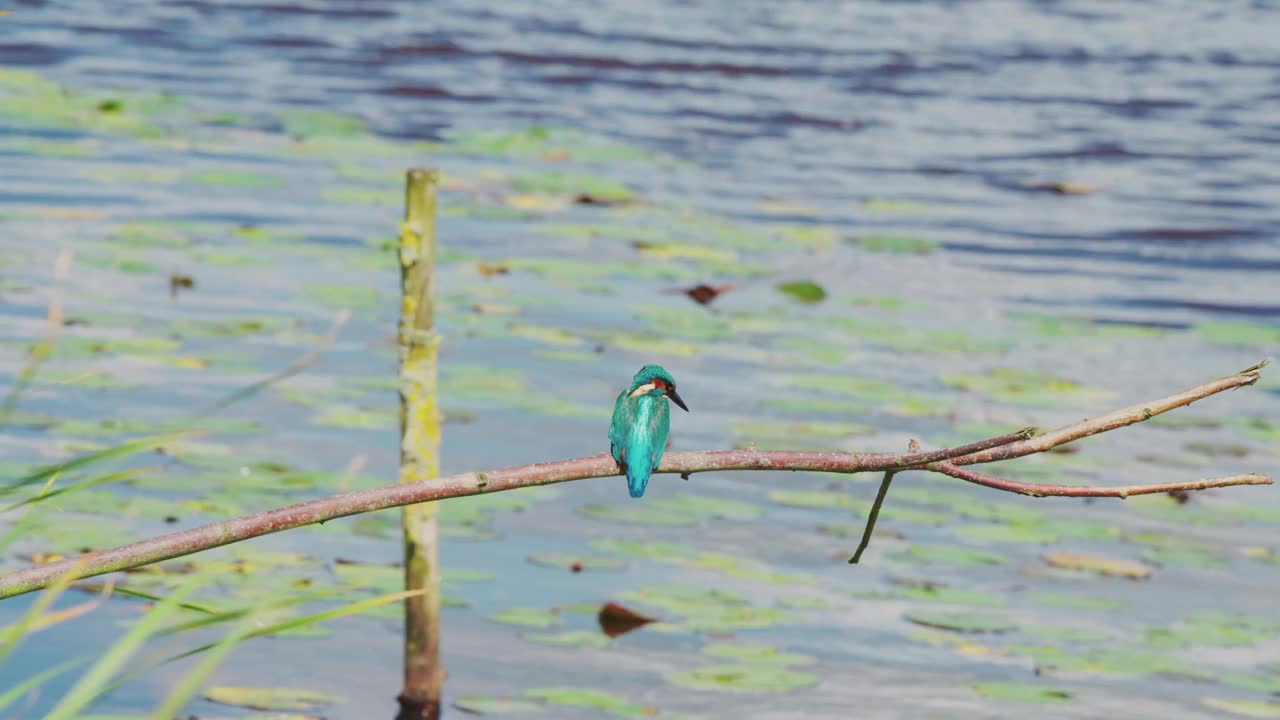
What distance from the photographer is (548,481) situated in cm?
266

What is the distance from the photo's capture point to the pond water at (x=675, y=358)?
6.41 metres

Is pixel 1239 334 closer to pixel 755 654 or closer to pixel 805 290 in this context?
pixel 805 290

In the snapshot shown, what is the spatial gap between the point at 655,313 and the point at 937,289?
2.41 metres

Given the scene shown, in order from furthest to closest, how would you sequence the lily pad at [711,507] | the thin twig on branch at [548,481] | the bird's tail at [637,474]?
the lily pad at [711,507], the bird's tail at [637,474], the thin twig on branch at [548,481]

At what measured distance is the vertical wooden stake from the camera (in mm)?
5637

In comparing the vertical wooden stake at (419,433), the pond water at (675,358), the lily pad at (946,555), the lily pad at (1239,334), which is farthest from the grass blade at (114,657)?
the lily pad at (1239,334)

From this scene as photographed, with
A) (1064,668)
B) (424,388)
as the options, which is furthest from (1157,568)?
(424,388)

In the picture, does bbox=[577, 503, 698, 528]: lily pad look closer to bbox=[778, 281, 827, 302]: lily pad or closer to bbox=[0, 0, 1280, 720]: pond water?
bbox=[0, 0, 1280, 720]: pond water

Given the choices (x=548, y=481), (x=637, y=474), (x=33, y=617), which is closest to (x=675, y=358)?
(x=637, y=474)

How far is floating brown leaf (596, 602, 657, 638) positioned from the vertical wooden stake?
0.73 m

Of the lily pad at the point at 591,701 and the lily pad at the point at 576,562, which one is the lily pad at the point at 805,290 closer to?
→ the lily pad at the point at 576,562

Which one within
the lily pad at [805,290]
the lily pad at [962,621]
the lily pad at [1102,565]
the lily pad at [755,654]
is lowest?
the lily pad at [755,654]

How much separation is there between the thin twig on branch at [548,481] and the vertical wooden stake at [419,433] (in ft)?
9.36

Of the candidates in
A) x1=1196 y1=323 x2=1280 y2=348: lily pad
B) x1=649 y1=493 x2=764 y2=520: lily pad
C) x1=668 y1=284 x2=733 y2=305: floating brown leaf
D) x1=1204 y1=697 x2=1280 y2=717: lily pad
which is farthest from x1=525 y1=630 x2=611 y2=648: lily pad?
x1=1196 y1=323 x2=1280 y2=348: lily pad
